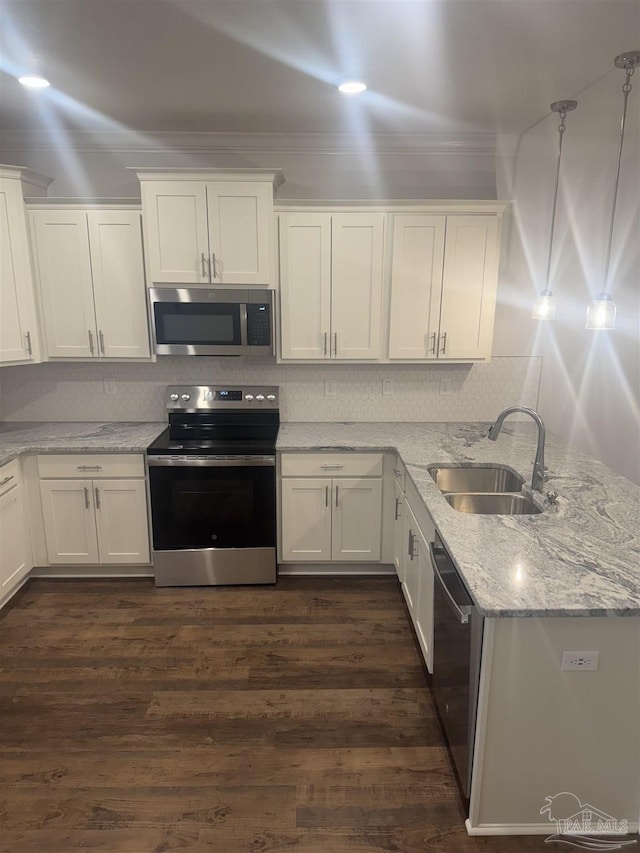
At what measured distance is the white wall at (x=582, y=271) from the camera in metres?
2.52

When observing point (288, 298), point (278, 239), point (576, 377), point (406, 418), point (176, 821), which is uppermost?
point (278, 239)

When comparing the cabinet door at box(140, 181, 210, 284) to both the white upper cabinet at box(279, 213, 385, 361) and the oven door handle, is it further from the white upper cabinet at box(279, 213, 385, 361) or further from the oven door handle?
the oven door handle

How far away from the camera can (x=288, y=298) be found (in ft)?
11.0

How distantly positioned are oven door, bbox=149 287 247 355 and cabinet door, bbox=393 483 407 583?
131 cm

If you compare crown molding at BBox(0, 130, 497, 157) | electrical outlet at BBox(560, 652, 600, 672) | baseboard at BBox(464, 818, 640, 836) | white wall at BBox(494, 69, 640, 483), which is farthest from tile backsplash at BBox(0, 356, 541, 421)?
baseboard at BBox(464, 818, 640, 836)

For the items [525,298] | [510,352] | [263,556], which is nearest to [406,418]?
[510,352]

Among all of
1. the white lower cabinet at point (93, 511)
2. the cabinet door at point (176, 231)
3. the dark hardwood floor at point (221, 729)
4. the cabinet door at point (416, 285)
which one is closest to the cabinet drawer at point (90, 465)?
the white lower cabinet at point (93, 511)

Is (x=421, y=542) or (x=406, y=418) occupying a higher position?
(x=406, y=418)

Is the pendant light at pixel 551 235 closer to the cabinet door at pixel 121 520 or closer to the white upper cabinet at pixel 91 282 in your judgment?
the white upper cabinet at pixel 91 282

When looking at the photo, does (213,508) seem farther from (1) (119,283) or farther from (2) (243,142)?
(2) (243,142)

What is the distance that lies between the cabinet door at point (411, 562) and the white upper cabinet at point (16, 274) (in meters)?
2.47

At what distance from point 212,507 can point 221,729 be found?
1.29m

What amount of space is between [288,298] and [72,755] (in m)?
2.54

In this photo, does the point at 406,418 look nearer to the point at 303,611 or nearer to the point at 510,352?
the point at 510,352
